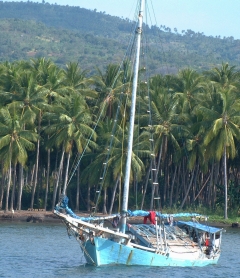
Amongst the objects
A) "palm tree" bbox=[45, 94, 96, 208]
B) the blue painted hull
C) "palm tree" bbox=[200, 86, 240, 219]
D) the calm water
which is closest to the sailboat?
the blue painted hull

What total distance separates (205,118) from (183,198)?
1328 centimetres

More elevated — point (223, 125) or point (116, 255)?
point (223, 125)

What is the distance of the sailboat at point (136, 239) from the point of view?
38.3 meters

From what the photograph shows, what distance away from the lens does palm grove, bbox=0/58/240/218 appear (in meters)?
72.0

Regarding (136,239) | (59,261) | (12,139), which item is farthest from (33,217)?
(136,239)

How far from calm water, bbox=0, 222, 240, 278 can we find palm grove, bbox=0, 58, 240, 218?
13.7 metres

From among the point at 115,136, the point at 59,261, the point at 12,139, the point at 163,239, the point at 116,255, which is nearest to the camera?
the point at 116,255

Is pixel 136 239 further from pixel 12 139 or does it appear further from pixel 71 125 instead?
pixel 12 139

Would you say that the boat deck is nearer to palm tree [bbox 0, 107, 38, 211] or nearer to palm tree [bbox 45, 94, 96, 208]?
palm tree [bbox 45, 94, 96, 208]

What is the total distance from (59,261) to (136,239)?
5139mm

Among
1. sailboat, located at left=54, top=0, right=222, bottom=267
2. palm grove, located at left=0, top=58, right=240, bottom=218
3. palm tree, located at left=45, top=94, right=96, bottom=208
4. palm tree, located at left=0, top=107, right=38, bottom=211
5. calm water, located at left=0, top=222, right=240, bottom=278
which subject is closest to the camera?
calm water, located at left=0, top=222, right=240, bottom=278

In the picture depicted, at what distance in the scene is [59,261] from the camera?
42.8 metres

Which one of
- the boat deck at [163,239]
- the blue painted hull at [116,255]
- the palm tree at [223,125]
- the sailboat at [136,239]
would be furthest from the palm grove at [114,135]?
the blue painted hull at [116,255]

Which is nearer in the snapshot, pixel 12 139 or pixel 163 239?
pixel 163 239
